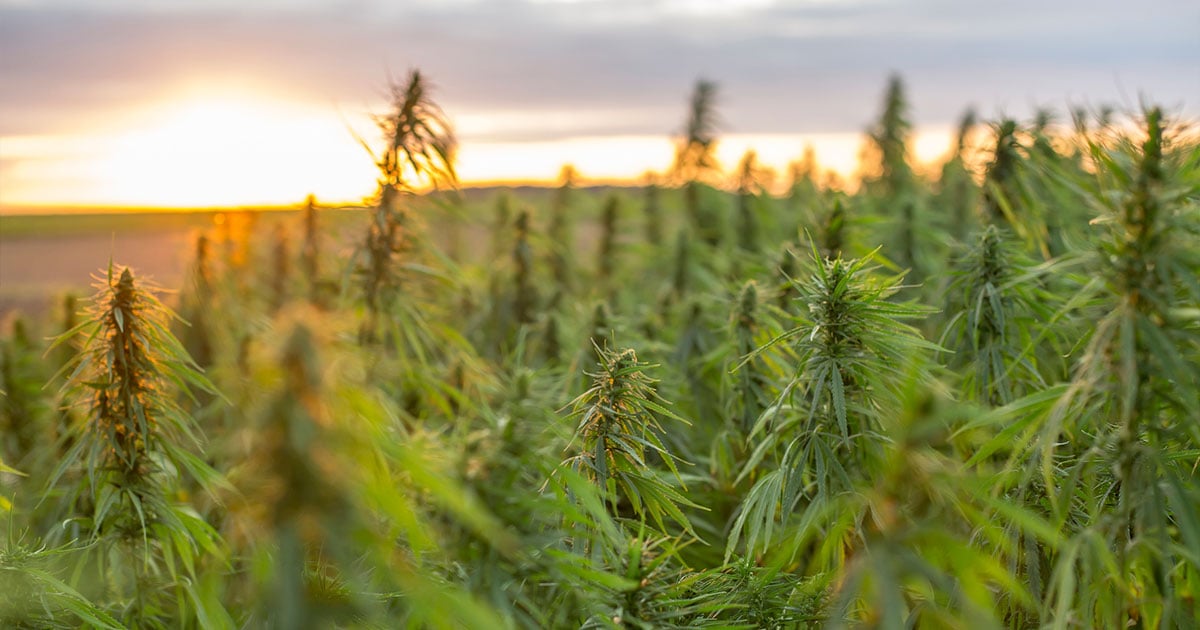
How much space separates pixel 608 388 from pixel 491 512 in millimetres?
392

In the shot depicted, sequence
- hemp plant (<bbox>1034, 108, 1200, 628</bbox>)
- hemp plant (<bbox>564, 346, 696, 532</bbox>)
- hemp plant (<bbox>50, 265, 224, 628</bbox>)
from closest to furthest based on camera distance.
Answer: hemp plant (<bbox>1034, 108, 1200, 628</bbox>)
hemp plant (<bbox>564, 346, 696, 532</bbox>)
hemp plant (<bbox>50, 265, 224, 628</bbox>)

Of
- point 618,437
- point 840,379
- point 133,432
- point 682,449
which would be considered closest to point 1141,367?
point 840,379

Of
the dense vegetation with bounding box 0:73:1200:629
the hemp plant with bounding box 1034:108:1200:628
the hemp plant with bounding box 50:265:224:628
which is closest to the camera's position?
the dense vegetation with bounding box 0:73:1200:629

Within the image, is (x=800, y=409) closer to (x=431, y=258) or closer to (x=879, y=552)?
(x=879, y=552)

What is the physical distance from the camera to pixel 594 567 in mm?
1582

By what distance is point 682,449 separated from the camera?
269 cm

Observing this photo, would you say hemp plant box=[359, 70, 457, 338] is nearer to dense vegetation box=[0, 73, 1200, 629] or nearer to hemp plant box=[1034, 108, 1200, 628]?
dense vegetation box=[0, 73, 1200, 629]

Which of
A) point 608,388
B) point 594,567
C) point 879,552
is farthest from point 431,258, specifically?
point 879,552

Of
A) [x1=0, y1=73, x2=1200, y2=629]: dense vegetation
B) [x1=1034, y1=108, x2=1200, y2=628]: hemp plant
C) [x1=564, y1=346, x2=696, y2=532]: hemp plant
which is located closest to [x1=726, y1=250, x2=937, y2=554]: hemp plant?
[x1=0, y1=73, x2=1200, y2=629]: dense vegetation

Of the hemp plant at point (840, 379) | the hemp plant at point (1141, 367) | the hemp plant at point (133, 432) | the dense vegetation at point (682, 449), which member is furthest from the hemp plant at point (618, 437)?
the hemp plant at point (133, 432)

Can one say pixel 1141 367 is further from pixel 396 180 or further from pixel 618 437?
pixel 396 180

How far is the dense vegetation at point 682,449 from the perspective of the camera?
1.03m

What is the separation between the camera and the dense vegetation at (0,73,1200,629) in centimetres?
103

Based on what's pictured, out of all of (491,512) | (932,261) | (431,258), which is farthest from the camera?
(932,261)
